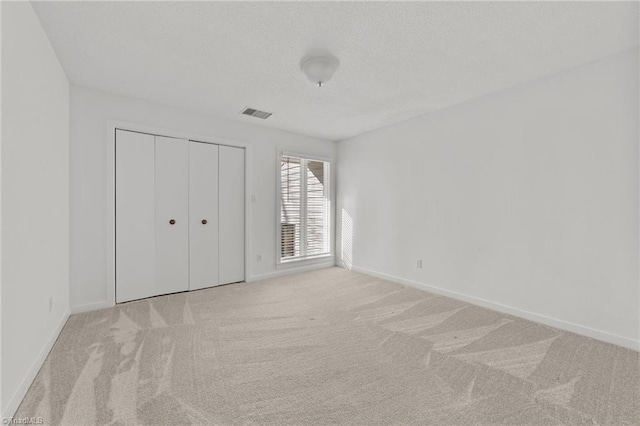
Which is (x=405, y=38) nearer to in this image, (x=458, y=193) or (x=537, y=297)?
(x=458, y=193)

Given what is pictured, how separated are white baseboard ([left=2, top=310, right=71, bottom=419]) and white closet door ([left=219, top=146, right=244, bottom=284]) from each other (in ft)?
6.33

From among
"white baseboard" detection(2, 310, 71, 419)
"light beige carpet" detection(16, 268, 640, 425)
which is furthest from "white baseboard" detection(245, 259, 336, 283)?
"white baseboard" detection(2, 310, 71, 419)

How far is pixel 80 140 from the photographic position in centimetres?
306

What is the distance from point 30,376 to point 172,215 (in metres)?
2.16

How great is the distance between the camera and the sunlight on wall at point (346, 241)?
16.7 ft

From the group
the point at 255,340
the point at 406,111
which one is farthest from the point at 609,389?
the point at 406,111

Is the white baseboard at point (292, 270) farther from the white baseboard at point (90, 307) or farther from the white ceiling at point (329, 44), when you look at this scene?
the white ceiling at point (329, 44)

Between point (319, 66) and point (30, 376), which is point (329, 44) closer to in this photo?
point (319, 66)

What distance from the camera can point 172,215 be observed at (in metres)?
3.71

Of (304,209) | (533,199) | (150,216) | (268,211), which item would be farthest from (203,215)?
(533,199)

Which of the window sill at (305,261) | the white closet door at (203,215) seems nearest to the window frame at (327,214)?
the window sill at (305,261)

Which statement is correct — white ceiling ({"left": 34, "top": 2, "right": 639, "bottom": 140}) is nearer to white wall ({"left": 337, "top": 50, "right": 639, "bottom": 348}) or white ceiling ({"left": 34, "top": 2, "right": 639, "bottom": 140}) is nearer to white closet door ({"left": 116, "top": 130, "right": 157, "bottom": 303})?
white wall ({"left": 337, "top": 50, "right": 639, "bottom": 348})

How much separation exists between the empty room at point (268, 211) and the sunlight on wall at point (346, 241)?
2.50 feet

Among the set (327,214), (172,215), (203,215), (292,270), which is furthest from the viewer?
(327,214)
